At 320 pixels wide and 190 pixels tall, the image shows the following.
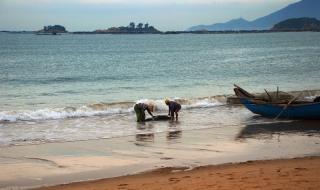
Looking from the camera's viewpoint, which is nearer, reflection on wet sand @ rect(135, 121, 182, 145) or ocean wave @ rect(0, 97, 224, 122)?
reflection on wet sand @ rect(135, 121, 182, 145)

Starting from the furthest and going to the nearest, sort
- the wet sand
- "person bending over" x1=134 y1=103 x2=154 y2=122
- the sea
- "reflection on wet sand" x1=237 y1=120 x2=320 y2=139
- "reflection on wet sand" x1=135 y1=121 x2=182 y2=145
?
1. "person bending over" x1=134 y1=103 x2=154 y2=122
2. the sea
3. "reflection on wet sand" x1=237 y1=120 x2=320 y2=139
4. "reflection on wet sand" x1=135 y1=121 x2=182 y2=145
5. the wet sand

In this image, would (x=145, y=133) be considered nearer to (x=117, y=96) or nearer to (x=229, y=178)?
(x=229, y=178)

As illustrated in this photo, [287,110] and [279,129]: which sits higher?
[287,110]

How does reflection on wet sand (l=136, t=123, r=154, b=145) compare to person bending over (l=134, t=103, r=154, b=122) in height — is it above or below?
below

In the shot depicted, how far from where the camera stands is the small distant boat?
60.6ft

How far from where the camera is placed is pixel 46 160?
1227cm

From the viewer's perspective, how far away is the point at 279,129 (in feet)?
55.8

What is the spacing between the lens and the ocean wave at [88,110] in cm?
2127

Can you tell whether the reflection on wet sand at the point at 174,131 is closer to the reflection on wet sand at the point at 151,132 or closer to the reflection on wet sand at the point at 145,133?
the reflection on wet sand at the point at 151,132

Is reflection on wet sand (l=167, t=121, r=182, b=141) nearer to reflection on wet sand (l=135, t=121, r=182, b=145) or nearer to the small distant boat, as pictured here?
reflection on wet sand (l=135, t=121, r=182, b=145)

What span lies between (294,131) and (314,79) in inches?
922

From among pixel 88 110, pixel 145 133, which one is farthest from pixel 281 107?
pixel 88 110

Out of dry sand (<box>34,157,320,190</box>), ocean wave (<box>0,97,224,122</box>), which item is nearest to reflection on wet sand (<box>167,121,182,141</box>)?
dry sand (<box>34,157,320,190</box>)

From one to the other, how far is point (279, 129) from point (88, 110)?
9.36m
